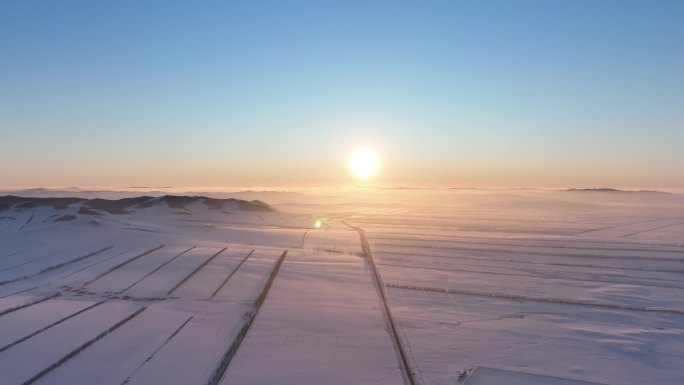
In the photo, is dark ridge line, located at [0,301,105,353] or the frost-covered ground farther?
dark ridge line, located at [0,301,105,353]

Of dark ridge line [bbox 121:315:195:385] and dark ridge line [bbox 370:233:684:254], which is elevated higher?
dark ridge line [bbox 121:315:195:385]

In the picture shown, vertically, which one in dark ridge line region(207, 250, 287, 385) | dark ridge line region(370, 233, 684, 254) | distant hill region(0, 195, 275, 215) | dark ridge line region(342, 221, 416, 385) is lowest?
dark ridge line region(370, 233, 684, 254)

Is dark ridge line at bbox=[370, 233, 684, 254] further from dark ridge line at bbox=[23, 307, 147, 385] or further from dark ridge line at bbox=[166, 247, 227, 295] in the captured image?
dark ridge line at bbox=[23, 307, 147, 385]

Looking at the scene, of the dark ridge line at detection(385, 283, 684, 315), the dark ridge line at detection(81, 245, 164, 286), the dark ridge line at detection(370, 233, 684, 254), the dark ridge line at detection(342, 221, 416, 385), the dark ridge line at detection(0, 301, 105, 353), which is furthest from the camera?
the dark ridge line at detection(370, 233, 684, 254)

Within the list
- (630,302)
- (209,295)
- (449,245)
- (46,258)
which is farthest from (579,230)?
(46,258)

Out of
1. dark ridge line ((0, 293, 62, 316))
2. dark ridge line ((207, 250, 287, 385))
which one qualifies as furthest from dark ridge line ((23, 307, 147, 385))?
dark ridge line ((0, 293, 62, 316))

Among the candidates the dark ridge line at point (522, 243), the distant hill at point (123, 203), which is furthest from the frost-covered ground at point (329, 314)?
the distant hill at point (123, 203)

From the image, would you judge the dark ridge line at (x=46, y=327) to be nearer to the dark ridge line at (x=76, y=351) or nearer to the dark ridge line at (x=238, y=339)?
the dark ridge line at (x=76, y=351)

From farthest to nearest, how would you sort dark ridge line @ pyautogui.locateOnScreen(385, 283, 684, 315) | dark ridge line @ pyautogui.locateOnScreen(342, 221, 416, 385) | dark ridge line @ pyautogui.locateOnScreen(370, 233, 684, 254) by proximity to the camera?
dark ridge line @ pyautogui.locateOnScreen(370, 233, 684, 254) < dark ridge line @ pyautogui.locateOnScreen(385, 283, 684, 315) < dark ridge line @ pyautogui.locateOnScreen(342, 221, 416, 385)

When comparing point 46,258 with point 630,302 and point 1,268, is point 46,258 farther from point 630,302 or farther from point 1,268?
point 630,302
